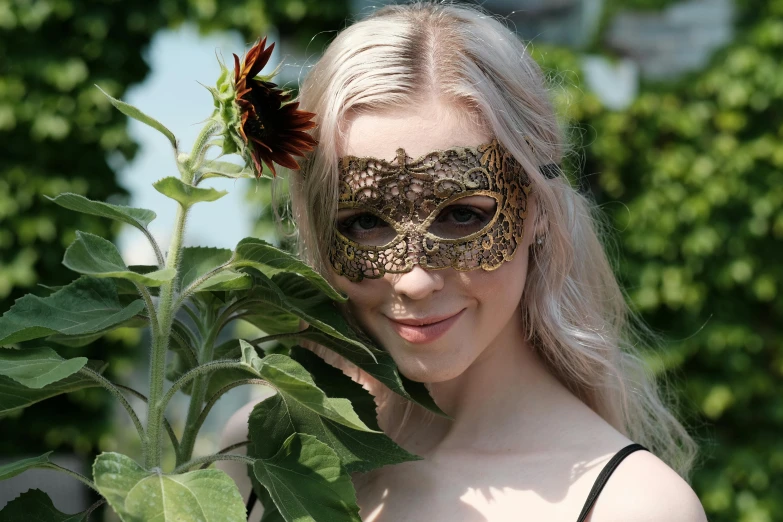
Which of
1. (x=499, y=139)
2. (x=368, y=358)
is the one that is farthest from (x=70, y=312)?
(x=499, y=139)

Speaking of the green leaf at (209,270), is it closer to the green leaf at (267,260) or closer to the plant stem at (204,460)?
the green leaf at (267,260)

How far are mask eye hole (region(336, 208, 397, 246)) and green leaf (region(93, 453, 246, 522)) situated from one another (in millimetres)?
A: 639

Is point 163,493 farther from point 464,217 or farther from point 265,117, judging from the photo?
point 464,217

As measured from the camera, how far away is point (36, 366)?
1.45 meters

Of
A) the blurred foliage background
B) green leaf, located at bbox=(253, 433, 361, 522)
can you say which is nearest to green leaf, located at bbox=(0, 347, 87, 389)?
green leaf, located at bbox=(253, 433, 361, 522)

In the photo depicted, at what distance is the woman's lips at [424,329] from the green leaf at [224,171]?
1.66 ft

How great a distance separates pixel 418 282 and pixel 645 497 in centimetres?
59

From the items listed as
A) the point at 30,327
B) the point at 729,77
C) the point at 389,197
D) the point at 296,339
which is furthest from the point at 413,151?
the point at 729,77

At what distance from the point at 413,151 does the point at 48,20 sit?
9.32 feet

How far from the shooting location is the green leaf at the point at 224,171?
151 cm

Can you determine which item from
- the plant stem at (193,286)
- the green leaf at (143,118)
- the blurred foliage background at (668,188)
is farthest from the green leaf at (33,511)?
the blurred foliage background at (668,188)

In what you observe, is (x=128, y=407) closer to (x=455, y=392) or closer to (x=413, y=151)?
(x=413, y=151)

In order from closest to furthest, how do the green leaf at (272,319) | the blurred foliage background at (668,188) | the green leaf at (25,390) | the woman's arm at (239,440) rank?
the green leaf at (25,390) → the green leaf at (272,319) → the woman's arm at (239,440) → the blurred foliage background at (668,188)

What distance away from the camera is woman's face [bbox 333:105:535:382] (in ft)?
6.02
